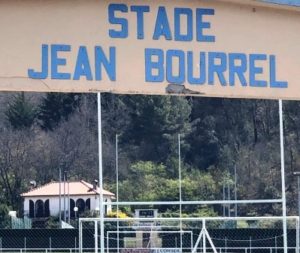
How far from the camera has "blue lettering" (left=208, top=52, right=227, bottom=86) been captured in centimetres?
883

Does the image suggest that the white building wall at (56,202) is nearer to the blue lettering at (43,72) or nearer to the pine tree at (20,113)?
the pine tree at (20,113)

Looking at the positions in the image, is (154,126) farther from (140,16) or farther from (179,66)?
(140,16)

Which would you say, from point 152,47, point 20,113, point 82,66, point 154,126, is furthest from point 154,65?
point 154,126

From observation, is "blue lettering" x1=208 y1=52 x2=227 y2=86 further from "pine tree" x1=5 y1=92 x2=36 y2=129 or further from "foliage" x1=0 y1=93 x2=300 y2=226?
"pine tree" x1=5 y1=92 x2=36 y2=129

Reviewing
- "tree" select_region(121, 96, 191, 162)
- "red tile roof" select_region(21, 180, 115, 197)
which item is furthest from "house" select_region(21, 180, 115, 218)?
"tree" select_region(121, 96, 191, 162)

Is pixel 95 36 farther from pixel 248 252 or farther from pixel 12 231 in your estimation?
pixel 12 231

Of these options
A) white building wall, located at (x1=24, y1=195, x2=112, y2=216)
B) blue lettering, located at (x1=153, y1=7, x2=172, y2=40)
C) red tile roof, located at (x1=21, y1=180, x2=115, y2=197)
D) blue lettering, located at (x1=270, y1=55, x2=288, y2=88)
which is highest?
blue lettering, located at (x1=153, y1=7, x2=172, y2=40)

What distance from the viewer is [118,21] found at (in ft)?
28.3

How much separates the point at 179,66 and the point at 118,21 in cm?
59

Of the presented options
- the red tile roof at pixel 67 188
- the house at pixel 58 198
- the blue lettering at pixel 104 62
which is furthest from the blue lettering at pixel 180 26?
the red tile roof at pixel 67 188

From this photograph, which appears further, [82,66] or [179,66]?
[179,66]

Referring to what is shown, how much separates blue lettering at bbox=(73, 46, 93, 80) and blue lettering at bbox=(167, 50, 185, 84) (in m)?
0.61

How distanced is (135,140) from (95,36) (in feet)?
169

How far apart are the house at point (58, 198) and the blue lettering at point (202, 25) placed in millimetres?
42801
